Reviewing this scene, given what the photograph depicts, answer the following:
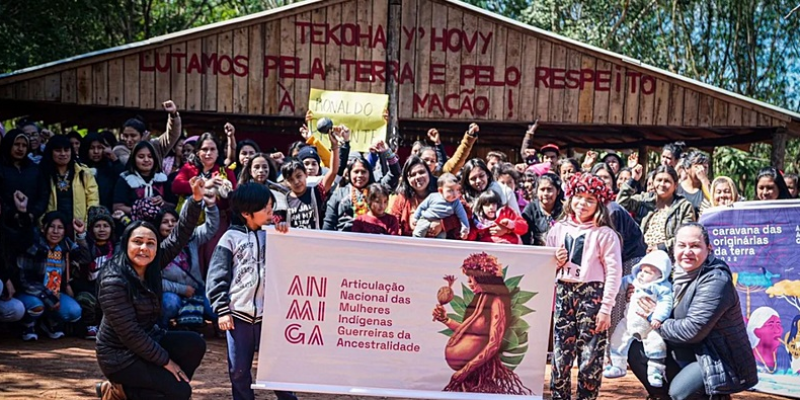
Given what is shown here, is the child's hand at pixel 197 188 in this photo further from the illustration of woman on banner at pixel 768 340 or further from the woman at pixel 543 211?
the illustration of woman on banner at pixel 768 340

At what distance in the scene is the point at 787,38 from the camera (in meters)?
26.0

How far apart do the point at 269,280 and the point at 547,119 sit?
8.33 m

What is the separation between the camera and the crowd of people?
5.31m

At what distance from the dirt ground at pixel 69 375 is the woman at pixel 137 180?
4.65 ft

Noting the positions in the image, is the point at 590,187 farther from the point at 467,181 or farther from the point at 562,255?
the point at 467,181

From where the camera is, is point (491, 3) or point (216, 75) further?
point (491, 3)

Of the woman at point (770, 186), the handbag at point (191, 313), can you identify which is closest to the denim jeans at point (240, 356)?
the handbag at point (191, 313)

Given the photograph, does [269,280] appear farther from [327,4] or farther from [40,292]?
[327,4]

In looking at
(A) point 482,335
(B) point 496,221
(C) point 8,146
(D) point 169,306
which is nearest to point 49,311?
(D) point 169,306

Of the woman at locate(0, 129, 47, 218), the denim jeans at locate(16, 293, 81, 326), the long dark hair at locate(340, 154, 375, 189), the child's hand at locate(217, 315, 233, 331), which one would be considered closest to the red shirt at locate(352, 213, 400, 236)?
the long dark hair at locate(340, 154, 375, 189)

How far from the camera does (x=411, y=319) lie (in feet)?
20.3

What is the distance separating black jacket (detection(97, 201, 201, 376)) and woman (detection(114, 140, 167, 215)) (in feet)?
11.4

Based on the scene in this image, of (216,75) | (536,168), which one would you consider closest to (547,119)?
(536,168)

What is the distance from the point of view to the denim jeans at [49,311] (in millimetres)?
8031
